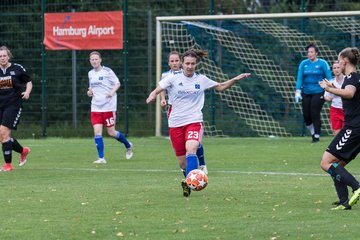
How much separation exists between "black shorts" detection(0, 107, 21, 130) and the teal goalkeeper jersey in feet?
23.9

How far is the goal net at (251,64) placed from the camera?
24.2 metres

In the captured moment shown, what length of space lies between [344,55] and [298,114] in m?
13.4

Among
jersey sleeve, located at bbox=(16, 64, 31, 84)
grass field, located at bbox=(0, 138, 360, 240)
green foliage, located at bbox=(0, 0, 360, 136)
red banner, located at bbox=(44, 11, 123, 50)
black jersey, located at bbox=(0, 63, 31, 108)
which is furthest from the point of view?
green foliage, located at bbox=(0, 0, 360, 136)

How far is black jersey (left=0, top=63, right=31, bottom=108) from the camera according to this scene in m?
16.1

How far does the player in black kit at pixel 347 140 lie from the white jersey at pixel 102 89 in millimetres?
8241

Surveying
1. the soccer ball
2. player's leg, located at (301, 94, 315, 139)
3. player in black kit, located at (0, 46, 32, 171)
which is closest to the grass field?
the soccer ball

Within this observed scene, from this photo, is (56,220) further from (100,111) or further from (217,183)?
(100,111)

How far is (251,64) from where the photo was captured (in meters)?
24.7

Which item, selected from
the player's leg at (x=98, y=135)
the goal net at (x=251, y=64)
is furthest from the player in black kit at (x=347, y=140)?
the goal net at (x=251, y=64)

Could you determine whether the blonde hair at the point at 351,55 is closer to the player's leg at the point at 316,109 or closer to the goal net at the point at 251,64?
the player's leg at the point at 316,109

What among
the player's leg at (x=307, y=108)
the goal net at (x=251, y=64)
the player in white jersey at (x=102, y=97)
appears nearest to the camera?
the player in white jersey at (x=102, y=97)

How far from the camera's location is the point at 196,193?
12391mm

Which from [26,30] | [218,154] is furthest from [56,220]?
[26,30]

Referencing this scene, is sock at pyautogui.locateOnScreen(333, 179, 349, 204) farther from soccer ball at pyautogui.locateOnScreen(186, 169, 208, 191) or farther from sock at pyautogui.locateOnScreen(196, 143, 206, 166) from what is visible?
sock at pyautogui.locateOnScreen(196, 143, 206, 166)
